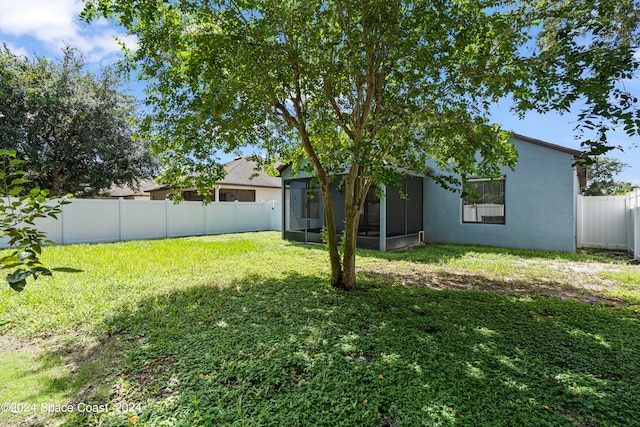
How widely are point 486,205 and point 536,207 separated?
1374mm

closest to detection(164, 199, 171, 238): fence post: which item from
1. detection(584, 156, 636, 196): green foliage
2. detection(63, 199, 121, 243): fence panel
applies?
detection(63, 199, 121, 243): fence panel

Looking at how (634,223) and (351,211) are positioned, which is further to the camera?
(634,223)

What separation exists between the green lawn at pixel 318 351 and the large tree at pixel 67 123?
1065 centimetres

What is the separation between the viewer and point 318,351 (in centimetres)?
313

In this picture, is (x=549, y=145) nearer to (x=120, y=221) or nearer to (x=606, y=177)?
(x=120, y=221)

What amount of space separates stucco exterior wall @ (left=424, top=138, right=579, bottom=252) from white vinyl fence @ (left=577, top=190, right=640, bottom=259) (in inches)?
49.0

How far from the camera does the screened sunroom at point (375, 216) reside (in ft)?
33.2

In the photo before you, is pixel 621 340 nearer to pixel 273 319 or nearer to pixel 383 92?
pixel 273 319

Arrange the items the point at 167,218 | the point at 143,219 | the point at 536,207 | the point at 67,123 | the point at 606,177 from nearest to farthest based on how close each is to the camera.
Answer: the point at 536,207, the point at 143,219, the point at 167,218, the point at 67,123, the point at 606,177

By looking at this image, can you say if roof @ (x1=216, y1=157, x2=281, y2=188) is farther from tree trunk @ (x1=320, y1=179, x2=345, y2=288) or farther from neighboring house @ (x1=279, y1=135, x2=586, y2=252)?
tree trunk @ (x1=320, y1=179, x2=345, y2=288)

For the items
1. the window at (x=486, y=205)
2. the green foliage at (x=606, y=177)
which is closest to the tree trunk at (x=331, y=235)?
the window at (x=486, y=205)

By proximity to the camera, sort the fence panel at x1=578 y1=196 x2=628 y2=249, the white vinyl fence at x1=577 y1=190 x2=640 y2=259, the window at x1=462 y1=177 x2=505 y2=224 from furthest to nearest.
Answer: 1. the window at x1=462 y1=177 x2=505 y2=224
2. the fence panel at x1=578 y1=196 x2=628 y2=249
3. the white vinyl fence at x1=577 y1=190 x2=640 y2=259

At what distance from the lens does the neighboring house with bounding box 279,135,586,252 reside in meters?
9.25

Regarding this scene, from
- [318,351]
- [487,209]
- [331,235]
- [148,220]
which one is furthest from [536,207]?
[148,220]
